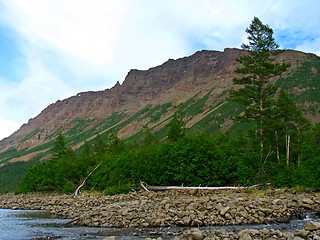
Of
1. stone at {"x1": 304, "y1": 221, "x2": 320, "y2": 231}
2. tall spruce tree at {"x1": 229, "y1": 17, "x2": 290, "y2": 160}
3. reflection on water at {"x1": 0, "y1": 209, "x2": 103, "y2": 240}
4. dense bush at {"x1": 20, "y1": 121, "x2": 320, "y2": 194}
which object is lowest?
reflection on water at {"x1": 0, "y1": 209, "x2": 103, "y2": 240}

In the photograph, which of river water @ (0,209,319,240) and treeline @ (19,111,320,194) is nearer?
river water @ (0,209,319,240)

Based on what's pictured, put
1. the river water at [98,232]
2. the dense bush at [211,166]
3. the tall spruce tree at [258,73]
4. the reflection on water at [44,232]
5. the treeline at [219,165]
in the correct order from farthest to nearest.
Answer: the tall spruce tree at [258,73]
the treeline at [219,165]
the dense bush at [211,166]
the reflection on water at [44,232]
the river water at [98,232]

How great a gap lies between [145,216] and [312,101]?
477 ft

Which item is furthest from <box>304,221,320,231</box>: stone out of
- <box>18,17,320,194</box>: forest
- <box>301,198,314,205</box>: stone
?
<box>18,17,320,194</box>: forest

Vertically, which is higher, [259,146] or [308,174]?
[259,146]

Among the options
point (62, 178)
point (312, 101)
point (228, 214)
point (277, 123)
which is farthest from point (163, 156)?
point (312, 101)

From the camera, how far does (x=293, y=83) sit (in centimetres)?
17562

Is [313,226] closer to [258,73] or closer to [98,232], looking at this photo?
[98,232]

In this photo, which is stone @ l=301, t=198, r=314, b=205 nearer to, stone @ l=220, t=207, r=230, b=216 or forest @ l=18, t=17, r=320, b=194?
forest @ l=18, t=17, r=320, b=194

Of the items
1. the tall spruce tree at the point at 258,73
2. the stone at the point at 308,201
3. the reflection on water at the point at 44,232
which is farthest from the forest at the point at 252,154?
the reflection on water at the point at 44,232

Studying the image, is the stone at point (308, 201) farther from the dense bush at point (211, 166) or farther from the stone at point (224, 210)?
the stone at point (224, 210)

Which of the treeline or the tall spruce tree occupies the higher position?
the tall spruce tree

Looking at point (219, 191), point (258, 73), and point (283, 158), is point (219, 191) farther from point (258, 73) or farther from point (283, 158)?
point (258, 73)

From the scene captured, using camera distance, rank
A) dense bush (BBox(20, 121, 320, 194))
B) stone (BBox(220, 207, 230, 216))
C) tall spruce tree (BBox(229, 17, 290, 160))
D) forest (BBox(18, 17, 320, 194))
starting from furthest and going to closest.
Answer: tall spruce tree (BBox(229, 17, 290, 160)) < forest (BBox(18, 17, 320, 194)) < dense bush (BBox(20, 121, 320, 194)) < stone (BBox(220, 207, 230, 216))
